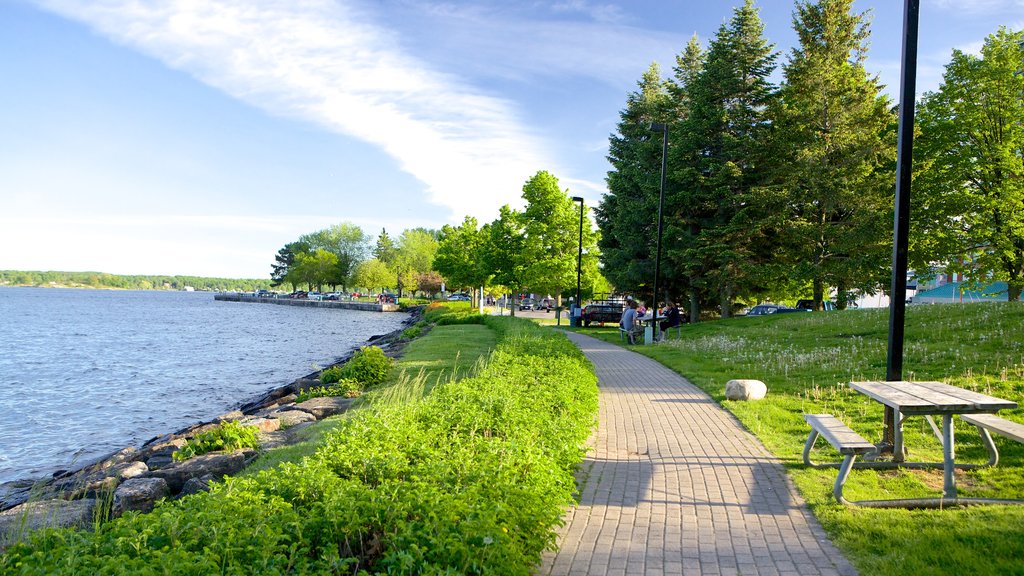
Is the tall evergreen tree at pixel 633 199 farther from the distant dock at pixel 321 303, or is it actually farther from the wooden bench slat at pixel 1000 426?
the distant dock at pixel 321 303

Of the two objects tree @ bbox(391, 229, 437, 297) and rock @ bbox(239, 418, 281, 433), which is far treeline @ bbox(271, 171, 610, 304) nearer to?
tree @ bbox(391, 229, 437, 297)

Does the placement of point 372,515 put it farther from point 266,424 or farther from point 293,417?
point 293,417

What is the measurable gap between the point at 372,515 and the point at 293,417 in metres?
7.93

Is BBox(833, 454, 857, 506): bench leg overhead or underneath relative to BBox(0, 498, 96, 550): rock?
overhead

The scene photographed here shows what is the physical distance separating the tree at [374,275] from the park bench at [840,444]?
94.9 metres

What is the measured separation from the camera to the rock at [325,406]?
1135 cm

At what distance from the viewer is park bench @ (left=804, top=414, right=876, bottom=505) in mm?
5523

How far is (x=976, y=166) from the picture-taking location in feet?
70.0

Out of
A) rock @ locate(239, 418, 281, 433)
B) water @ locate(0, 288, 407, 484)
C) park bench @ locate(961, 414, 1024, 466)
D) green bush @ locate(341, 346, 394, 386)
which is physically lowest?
water @ locate(0, 288, 407, 484)

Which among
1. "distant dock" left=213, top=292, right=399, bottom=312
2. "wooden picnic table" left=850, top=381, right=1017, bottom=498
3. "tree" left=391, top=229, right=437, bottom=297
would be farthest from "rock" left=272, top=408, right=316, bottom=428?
"tree" left=391, top=229, right=437, bottom=297

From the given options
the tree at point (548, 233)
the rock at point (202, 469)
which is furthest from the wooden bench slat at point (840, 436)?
the tree at point (548, 233)

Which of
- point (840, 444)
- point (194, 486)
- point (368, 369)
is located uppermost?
point (840, 444)

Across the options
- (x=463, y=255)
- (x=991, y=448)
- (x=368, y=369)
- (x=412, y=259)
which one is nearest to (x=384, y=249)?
(x=412, y=259)

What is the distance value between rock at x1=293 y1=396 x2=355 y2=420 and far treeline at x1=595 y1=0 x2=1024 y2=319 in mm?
19155
